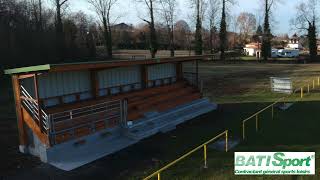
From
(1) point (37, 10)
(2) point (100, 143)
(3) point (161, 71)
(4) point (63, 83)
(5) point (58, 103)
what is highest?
(1) point (37, 10)

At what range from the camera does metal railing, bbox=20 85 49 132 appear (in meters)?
13.0

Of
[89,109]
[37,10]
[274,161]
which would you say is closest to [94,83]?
[89,109]

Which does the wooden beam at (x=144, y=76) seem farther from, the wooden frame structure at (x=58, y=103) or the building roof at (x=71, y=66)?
the building roof at (x=71, y=66)

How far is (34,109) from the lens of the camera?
44.2 ft

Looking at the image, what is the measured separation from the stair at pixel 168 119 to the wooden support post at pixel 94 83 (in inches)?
98.4

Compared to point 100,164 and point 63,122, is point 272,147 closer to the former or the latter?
point 100,164

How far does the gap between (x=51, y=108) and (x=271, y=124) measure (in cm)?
1056

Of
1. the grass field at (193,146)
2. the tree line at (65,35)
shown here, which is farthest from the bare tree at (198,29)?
the grass field at (193,146)

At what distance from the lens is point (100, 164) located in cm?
1245

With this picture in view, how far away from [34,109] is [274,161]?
8961mm

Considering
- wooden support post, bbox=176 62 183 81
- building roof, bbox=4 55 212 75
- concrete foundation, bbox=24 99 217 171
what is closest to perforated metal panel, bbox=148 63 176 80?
wooden support post, bbox=176 62 183 81

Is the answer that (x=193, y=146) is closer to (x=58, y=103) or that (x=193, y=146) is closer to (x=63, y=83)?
(x=58, y=103)

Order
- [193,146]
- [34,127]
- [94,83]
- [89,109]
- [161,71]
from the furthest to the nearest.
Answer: [161,71] → [94,83] → [89,109] → [193,146] → [34,127]

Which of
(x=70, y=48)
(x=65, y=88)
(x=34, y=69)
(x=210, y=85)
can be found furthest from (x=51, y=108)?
(x=70, y=48)
